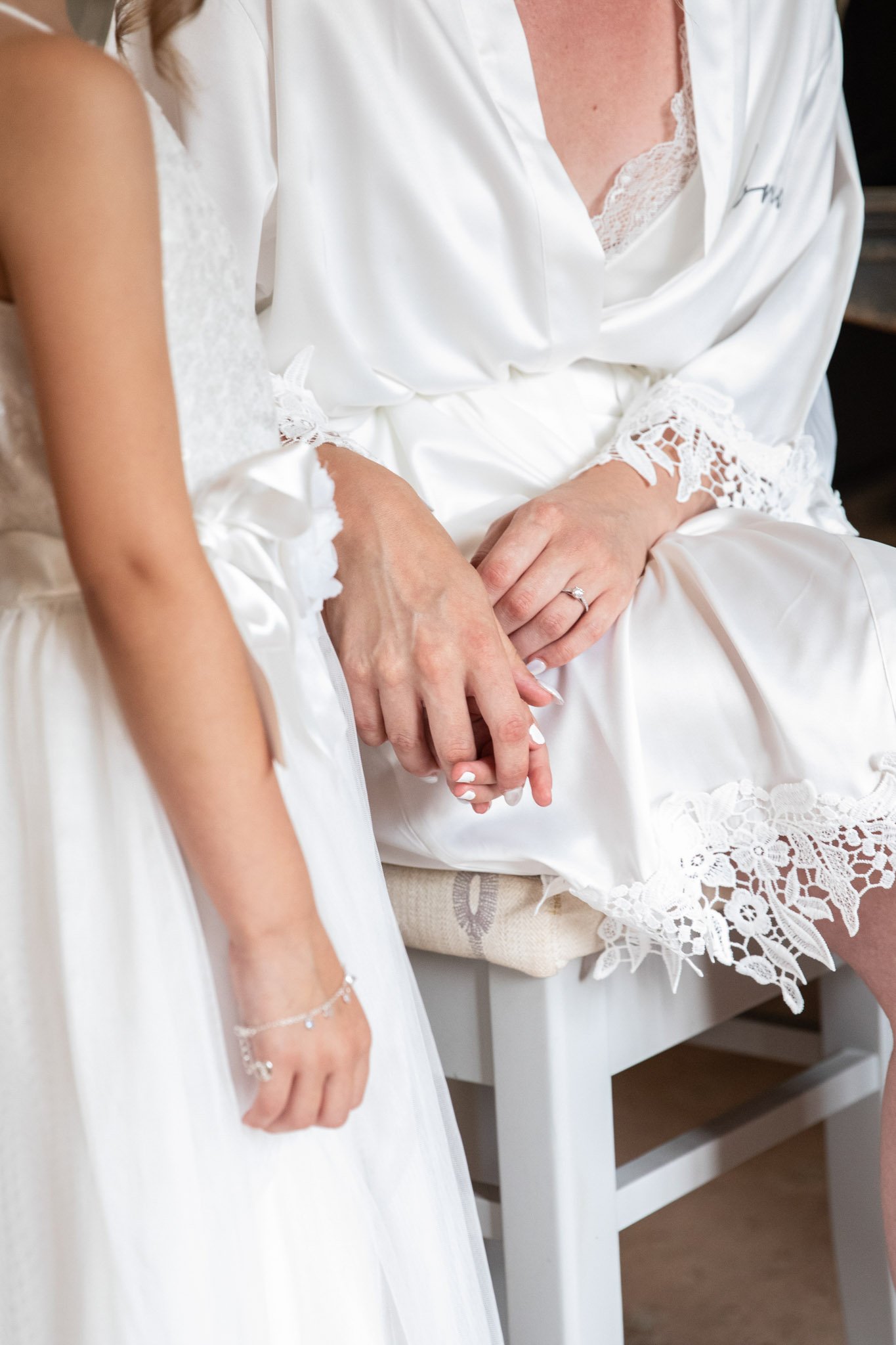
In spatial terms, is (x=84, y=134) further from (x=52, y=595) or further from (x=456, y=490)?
(x=456, y=490)

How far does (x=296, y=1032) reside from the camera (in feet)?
1.96

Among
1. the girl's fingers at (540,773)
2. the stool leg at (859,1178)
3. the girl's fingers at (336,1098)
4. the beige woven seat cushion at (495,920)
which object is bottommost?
the stool leg at (859,1178)

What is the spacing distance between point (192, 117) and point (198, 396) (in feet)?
1.06

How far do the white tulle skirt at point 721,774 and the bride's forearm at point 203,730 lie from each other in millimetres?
219

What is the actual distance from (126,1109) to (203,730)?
6.7 inches

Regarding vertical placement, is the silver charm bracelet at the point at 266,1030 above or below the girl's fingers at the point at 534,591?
below

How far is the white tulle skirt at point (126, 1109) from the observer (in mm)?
579

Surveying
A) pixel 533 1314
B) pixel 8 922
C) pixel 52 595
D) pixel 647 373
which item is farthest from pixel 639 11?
pixel 533 1314

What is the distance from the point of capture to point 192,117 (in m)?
0.88

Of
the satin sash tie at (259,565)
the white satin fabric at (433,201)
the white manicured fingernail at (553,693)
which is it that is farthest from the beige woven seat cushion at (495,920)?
the white satin fabric at (433,201)

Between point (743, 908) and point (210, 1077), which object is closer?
point (210, 1077)

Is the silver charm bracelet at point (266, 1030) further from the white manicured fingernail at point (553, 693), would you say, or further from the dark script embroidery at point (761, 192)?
A: the dark script embroidery at point (761, 192)

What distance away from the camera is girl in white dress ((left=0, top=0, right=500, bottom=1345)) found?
1.84 feet

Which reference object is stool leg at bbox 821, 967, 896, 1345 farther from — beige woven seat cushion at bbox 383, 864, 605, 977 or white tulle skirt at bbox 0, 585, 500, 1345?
white tulle skirt at bbox 0, 585, 500, 1345
